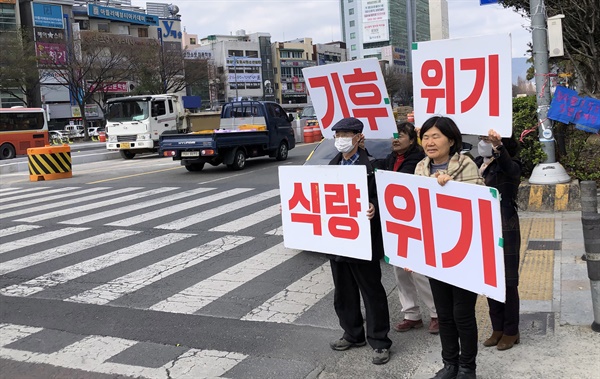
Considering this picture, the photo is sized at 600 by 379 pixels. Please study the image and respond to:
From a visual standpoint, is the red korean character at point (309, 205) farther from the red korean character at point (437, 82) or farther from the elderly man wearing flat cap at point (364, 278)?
the red korean character at point (437, 82)

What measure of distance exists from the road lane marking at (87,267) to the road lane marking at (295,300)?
8.63ft

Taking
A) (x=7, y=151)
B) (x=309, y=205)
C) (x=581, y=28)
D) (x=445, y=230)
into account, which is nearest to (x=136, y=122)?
(x=7, y=151)

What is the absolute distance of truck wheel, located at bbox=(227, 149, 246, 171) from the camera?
17.5m

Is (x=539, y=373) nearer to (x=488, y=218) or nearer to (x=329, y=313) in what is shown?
(x=488, y=218)

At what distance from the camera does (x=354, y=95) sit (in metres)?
5.21

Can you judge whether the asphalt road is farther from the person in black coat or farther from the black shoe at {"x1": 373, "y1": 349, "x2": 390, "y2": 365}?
the person in black coat

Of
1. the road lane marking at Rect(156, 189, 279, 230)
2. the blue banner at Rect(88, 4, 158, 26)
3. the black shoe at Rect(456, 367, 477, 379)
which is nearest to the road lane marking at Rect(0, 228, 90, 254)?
the road lane marking at Rect(156, 189, 279, 230)

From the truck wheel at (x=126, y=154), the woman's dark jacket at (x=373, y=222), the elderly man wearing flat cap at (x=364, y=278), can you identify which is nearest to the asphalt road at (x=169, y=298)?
the elderly man wearing flat cap at (x=364, y=278)

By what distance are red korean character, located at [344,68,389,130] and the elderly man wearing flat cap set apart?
76 centimetres

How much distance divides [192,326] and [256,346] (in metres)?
0.80

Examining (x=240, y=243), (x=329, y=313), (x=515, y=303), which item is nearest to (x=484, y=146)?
(x=515, y=303)

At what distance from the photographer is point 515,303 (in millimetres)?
4227

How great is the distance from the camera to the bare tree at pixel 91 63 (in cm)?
4878

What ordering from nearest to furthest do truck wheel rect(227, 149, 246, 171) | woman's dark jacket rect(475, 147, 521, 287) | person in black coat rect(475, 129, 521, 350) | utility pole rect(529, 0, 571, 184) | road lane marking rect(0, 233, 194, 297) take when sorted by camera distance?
person in black coat rect(475, 129, 521, 350) → woman's dark jacket rect(475, 147, 521, 287) → road lane marking rect(0, 233, 194, 297) → utility pole rect(529, 0, 571, 184) → truck wheel rect(227, 149, 246, 171)
